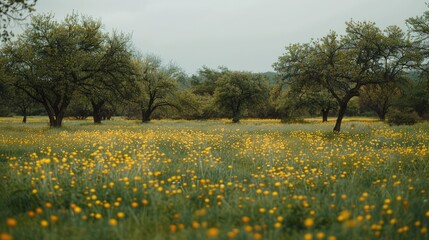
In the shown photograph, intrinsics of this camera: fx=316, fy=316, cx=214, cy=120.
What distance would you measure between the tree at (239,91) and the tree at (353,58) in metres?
23.7

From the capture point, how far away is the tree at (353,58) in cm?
1986

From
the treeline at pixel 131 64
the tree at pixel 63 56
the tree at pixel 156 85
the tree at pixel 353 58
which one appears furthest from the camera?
the tree at pixel 156 85

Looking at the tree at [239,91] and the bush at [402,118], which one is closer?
the bush at [402,118]

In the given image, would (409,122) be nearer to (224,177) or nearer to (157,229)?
(224,177)

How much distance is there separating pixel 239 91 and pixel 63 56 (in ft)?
86.1

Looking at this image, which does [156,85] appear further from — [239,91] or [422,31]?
[422,31]

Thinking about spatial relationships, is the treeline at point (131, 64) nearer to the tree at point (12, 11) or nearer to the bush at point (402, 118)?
the bush at point (402, 118)

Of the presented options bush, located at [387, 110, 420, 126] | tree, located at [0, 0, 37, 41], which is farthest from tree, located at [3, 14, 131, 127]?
bush, located at [387, 110, 420, 126]

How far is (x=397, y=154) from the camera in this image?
9.38 m

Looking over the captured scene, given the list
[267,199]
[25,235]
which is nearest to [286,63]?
[267,199]

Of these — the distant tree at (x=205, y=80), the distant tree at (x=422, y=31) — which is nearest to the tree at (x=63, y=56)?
the distant tree at (x=422, y=31)

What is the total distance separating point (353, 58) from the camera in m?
21.2

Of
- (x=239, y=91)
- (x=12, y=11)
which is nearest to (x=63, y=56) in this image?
(x=12, y=11)

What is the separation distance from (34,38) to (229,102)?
2858cm
